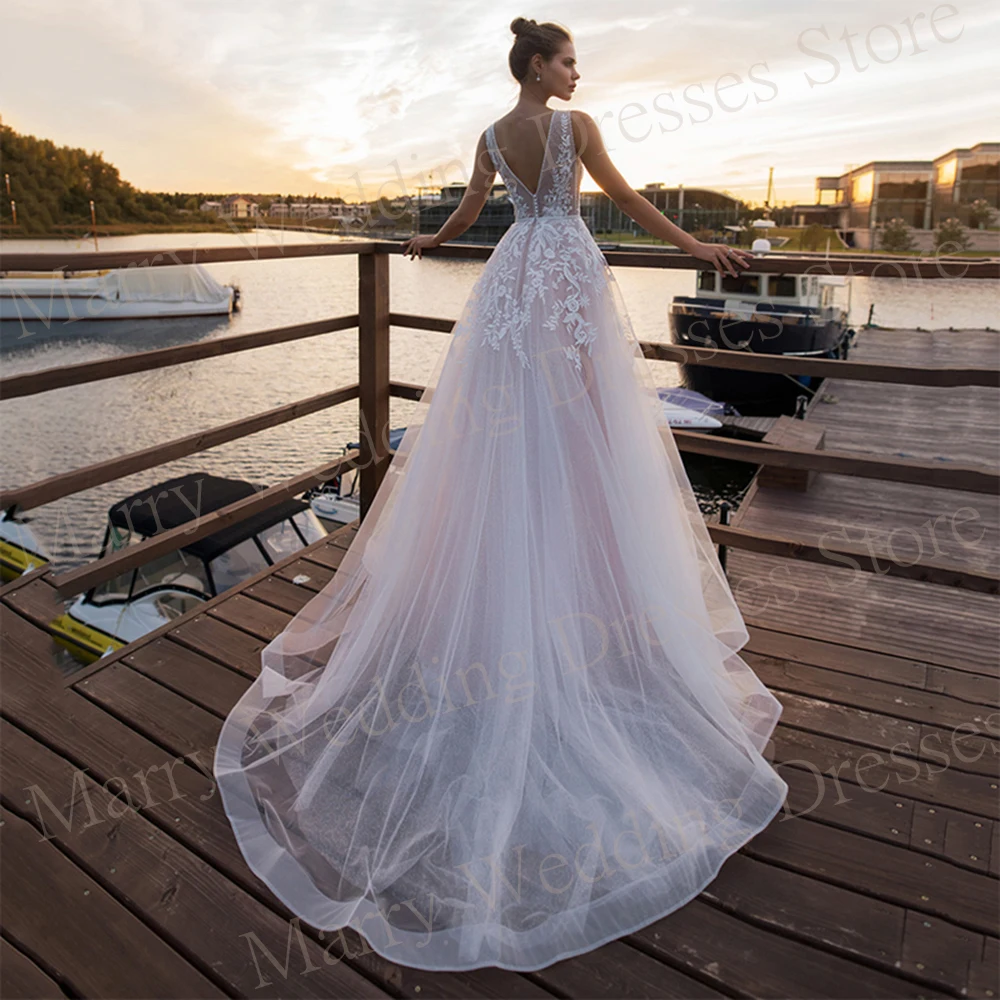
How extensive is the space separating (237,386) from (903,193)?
1570 cm

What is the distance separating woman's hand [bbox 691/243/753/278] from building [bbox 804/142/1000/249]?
13.8 m

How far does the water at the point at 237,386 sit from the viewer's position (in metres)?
12.9

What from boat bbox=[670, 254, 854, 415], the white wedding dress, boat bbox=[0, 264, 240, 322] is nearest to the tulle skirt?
the white wedding dress

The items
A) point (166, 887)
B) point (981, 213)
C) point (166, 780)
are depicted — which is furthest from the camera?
point (981, 213)

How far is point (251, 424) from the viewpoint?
2.64 metres

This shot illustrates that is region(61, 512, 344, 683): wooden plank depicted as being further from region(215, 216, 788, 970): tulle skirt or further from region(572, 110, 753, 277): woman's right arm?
region(572, 110, 753, 277): woman's right arm

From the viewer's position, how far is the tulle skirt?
4.83ft

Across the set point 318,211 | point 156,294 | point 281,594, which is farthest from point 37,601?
point 156,294

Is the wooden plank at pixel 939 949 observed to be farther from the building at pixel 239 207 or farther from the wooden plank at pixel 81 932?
the building at pixel 239 207

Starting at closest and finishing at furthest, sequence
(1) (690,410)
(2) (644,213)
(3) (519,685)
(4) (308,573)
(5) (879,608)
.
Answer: (3) (519,685), (2) (644,213), (4) (308,573), (5) (879,608), (1) (690,410)

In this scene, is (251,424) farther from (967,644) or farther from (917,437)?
(917,437)

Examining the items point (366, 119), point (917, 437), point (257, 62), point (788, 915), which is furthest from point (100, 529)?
point (917, 437)

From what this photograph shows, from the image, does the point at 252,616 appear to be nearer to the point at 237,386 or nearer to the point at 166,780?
the point at 166,780

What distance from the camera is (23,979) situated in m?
1.35
